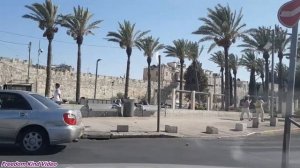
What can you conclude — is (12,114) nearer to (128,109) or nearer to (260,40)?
(128,109)

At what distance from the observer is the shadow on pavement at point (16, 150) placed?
11.1m

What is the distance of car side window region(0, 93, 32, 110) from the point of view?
37.6 feet

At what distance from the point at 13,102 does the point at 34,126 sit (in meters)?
0.76

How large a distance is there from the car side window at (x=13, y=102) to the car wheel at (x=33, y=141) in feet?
1.81

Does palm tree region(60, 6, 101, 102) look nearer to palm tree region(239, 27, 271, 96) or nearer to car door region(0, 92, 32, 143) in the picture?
palm tree region(239, 27, 271, 96)

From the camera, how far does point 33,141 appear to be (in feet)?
36.8

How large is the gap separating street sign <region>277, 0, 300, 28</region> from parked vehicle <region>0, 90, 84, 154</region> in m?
6.24

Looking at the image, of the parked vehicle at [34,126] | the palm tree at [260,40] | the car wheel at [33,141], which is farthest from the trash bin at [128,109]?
the palm tree at [260,40]

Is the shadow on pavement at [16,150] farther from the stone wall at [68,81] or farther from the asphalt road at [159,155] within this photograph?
the stone wall at [68,81]

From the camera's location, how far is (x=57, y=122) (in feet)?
37.0

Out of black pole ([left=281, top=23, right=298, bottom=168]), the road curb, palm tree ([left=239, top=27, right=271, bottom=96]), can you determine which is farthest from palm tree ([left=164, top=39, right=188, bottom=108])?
black pole ([left=281, top=23, right=298, bottom=168])

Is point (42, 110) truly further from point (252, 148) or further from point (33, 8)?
point (33, 8)

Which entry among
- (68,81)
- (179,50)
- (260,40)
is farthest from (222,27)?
(68,81)

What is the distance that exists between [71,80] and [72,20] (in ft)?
90.4
